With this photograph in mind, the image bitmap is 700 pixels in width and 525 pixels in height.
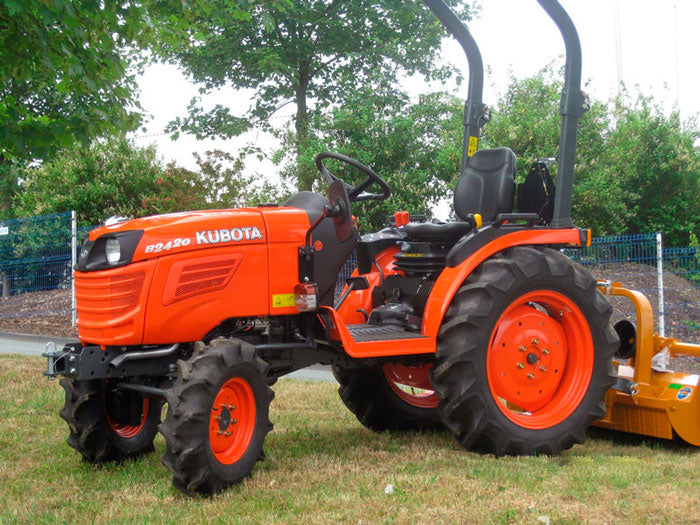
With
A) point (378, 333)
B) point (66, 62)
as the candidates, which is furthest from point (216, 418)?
point (66, 62)

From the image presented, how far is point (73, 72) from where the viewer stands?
5762 mm

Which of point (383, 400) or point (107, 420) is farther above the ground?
point (107, 420)

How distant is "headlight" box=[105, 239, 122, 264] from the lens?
155 inches

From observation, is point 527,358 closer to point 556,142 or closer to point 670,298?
point 670,298

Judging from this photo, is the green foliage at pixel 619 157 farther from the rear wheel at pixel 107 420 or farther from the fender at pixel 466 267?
the rear wheel at pixel 107 420

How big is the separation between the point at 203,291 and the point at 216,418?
704 millimetres

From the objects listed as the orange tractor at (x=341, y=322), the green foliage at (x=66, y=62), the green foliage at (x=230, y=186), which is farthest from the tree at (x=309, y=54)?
the orange tractor at (x=341, y=322)

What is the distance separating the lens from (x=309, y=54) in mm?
18219

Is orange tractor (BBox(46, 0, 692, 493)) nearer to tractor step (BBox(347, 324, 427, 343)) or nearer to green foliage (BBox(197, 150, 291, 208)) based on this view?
tractor step (BBox(347, 324, 427, 343))

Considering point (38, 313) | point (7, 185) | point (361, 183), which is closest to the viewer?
point (361, 183)

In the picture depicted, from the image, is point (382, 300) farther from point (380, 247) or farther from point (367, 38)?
point (367, 38)

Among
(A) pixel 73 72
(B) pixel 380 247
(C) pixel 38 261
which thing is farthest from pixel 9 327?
(B) pixel 380 247

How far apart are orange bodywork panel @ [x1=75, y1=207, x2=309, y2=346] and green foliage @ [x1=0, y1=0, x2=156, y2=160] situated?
6.52ft

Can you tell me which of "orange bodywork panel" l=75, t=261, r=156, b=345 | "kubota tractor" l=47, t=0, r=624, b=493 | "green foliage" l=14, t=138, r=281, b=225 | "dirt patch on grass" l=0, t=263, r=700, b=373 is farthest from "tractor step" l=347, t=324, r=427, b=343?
"green foliage" l=14, t=138, r=281, b=225
